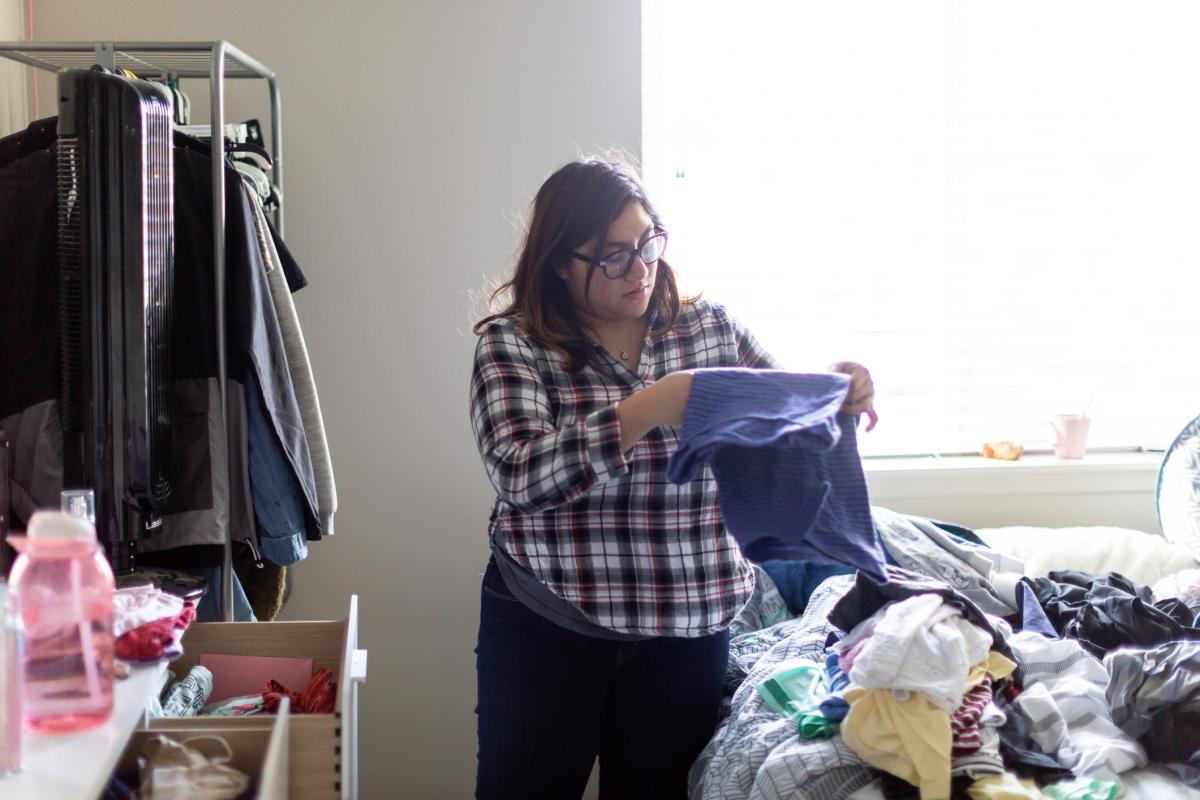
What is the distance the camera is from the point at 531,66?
258 centimetres

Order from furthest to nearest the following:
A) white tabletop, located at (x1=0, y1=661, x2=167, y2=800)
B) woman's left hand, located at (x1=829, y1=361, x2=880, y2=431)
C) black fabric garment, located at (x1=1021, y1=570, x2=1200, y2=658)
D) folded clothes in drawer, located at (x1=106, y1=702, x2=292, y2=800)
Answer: black fabric garment, located at (x1=1021, y1=570, x2=1200, y2=658) < woman's left hand, located at (x1=829, y1=361, x2=880, y2=431) < folded clothes in drawer, located at (x1=106, y1=702, x2=292, y2=800) < white tabletop, located at (x1=0, y1=661, x2=167, y2=800)

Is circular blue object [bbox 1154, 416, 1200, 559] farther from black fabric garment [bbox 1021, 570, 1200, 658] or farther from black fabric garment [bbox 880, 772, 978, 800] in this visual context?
black fabric garment [bbox 880, 772, 978, 800]

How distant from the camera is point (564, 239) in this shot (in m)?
1.68

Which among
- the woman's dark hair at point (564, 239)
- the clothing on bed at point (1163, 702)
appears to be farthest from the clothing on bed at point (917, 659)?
the woman's dark hair at point (564, 239)

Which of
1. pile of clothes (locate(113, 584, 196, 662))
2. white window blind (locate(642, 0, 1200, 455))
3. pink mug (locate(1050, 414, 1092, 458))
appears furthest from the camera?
pink mug (locate(1050, 414, 1092, 458))

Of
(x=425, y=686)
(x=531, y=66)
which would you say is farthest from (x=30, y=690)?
(x=531, y=66)

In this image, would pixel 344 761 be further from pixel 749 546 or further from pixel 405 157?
pixel 405 157

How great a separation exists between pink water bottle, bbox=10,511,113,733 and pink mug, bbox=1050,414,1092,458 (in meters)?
2.54

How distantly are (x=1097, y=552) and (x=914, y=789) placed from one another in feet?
4.01

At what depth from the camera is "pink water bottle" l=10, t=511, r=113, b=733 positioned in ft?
3.28

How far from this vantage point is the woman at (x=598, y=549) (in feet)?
5.35

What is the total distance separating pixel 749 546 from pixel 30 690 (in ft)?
2.72

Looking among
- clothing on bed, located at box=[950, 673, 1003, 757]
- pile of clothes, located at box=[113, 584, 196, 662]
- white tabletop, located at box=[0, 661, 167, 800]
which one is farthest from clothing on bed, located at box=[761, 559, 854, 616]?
white tabletop, located at box=[0, 661, 167, 800]

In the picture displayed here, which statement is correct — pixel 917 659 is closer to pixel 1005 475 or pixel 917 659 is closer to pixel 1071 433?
pixel 1005 475
